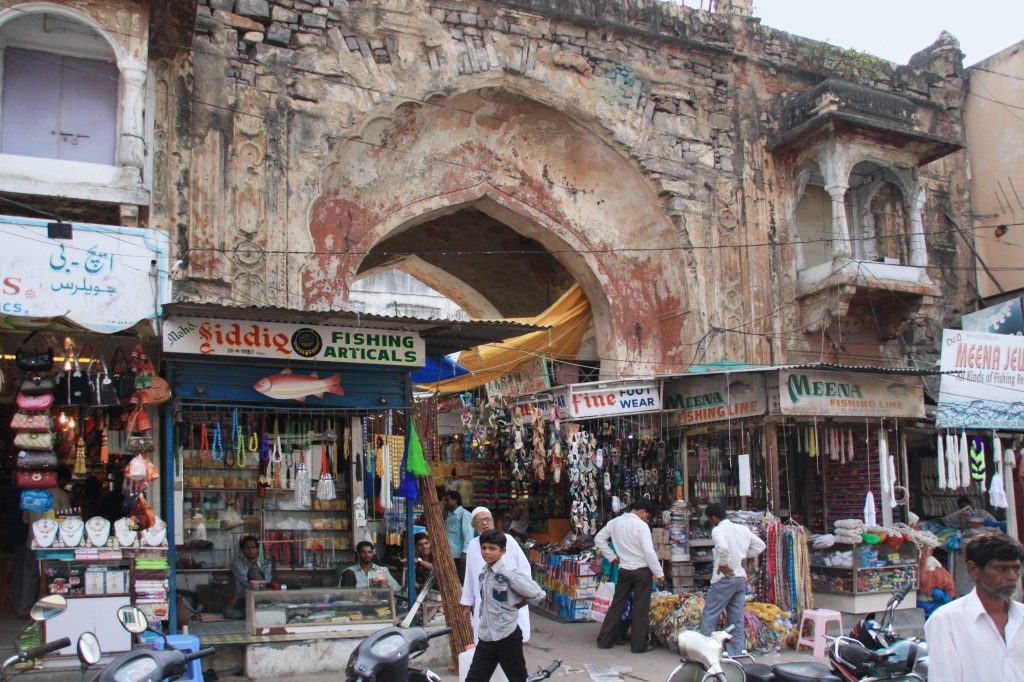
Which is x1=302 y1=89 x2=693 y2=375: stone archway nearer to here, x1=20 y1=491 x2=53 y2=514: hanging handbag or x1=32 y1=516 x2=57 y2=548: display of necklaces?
x1=20 y1=491 x2=53 y2=514: hanging handbag

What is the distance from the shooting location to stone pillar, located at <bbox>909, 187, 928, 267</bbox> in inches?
446

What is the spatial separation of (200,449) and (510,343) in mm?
3791

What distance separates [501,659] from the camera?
16.2 feet

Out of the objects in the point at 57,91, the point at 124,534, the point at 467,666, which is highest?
the point at 57,91

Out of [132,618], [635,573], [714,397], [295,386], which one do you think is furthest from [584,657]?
[132,618]

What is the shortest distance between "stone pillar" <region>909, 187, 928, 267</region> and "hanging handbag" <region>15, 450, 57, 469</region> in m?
9.61

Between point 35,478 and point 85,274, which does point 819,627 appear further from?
point 85,274

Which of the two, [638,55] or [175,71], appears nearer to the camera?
[175,71]

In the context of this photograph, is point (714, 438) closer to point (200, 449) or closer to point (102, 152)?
point (200, 449)

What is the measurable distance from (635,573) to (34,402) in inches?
193

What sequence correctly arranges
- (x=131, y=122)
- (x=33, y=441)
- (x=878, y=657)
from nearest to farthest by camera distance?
(x=878, y=657) < (x=33, y=441) < (x=131, y=122)

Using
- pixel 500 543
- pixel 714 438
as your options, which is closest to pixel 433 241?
pixel 714 438

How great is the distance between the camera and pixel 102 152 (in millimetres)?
7723

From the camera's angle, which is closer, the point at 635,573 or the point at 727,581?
the point at 727,581
